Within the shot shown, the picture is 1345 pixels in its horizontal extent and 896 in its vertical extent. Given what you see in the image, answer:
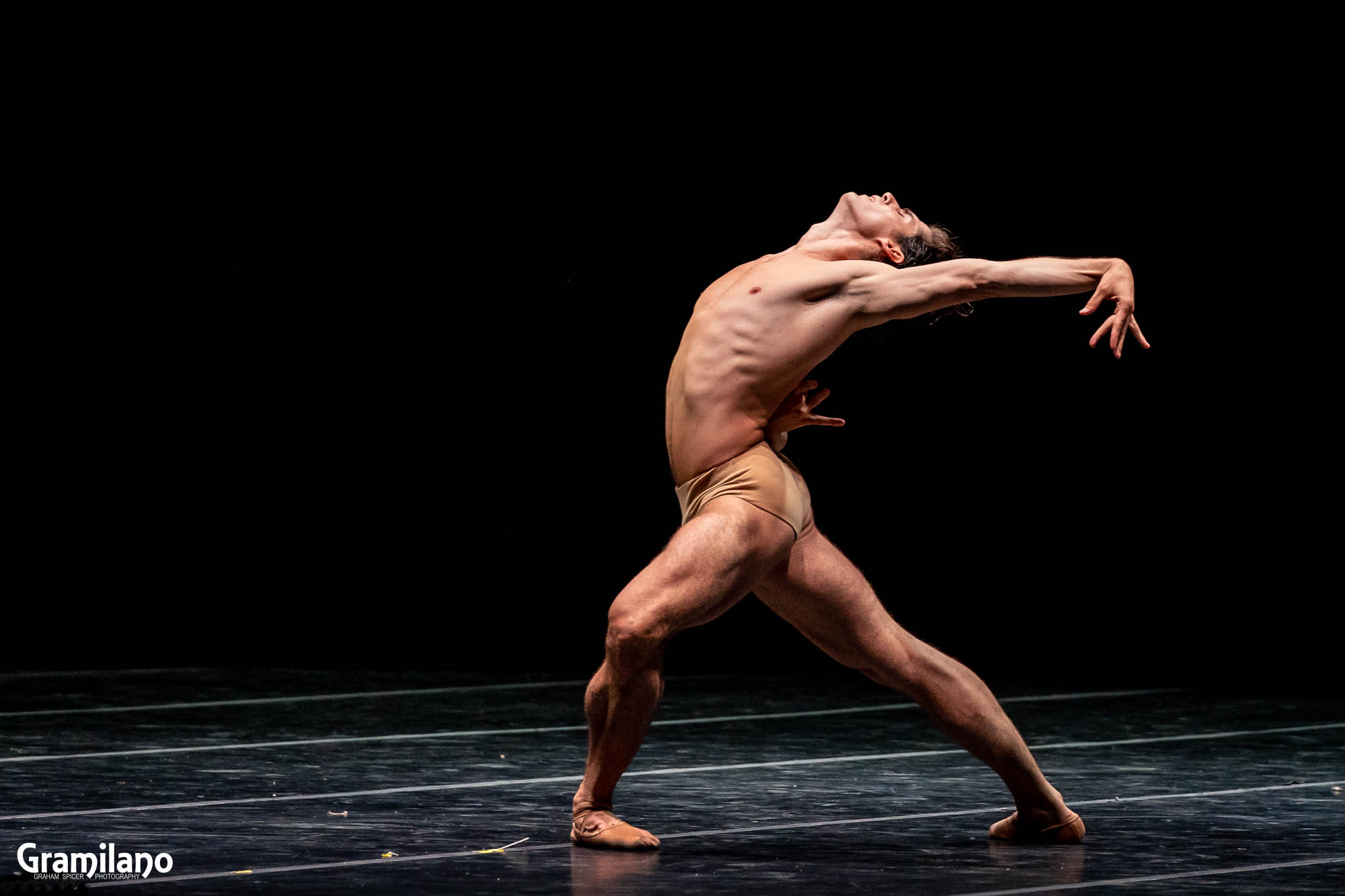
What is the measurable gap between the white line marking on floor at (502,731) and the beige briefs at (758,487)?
7.46 ft

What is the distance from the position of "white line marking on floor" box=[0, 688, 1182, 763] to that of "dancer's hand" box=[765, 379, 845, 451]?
7.65 ft

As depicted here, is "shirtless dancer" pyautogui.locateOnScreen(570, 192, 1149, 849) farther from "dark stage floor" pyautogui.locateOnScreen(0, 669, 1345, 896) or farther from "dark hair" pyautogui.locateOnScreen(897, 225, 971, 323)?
"dark hair" pyautogui.locateOnScreen(897, 225, 971, 323)

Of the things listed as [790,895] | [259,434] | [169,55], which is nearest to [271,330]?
[259,434]

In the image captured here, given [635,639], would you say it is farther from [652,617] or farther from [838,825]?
[838,825]

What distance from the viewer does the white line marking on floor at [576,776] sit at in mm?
5273

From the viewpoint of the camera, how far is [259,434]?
9773 mm

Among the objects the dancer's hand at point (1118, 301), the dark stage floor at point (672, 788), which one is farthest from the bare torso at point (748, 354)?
the dark stage floor at point (672, 788)

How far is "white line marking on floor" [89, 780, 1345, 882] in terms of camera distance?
4.23 m

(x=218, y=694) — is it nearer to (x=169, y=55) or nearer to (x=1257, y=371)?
(x=169, y=55)

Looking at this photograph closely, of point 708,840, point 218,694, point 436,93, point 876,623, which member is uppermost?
point 436,93

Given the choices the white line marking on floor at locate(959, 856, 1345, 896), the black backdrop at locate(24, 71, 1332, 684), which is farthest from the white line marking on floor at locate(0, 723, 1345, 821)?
the white line marking on floor at locate(959, 856, 1345, 896)

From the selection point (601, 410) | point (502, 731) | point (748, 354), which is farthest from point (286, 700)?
point (748, 354)

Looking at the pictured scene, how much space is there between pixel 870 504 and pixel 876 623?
440cm

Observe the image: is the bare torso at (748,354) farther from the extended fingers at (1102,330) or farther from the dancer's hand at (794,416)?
the extended fingers at (1102,330)
